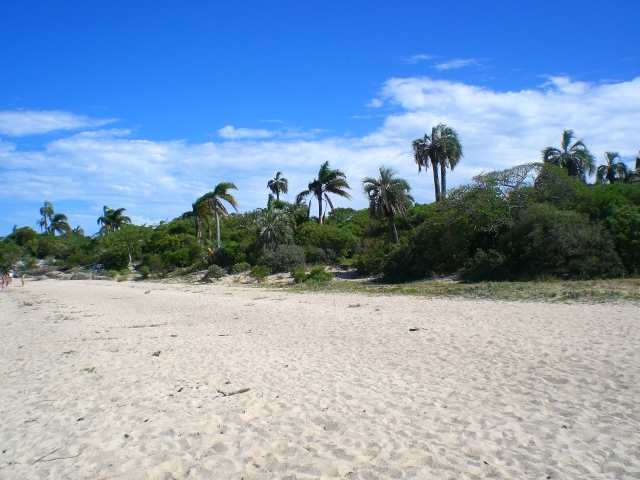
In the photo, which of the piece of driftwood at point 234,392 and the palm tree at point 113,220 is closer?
the piece of driftwood at point 234,392

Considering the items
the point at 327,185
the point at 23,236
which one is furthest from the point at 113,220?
the point at 327,185

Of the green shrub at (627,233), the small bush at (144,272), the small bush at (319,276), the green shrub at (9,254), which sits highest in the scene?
the green shrub at (9,254)

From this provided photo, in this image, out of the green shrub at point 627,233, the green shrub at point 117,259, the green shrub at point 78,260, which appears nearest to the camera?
the green shrub at point 627,233

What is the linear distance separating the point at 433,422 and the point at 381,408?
766 millimetres

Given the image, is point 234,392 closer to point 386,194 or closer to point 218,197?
point 386,194

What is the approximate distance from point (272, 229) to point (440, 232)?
1479 centimetres

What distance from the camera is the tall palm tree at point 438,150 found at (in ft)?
129

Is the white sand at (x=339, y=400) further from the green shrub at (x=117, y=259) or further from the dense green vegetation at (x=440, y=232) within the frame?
the green shrub at (x=117, y=259)

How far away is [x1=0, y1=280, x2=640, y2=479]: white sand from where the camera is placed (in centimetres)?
477

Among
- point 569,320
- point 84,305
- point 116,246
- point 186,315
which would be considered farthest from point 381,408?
point 116,246

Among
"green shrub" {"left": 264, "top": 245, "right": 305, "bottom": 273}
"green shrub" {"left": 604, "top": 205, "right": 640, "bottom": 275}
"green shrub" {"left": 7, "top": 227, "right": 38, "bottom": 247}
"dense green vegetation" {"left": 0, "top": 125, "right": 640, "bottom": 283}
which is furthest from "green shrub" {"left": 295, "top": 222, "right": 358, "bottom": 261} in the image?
"green shrub" {"left": 7, "top": 227, "right": 38, "bottom": 247}

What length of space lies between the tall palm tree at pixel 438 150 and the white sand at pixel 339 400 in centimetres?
2874

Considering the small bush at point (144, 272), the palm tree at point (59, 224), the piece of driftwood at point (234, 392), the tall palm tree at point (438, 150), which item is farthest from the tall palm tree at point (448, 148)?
the palm tree at point (59, 224)

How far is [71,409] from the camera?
666 centimetres
